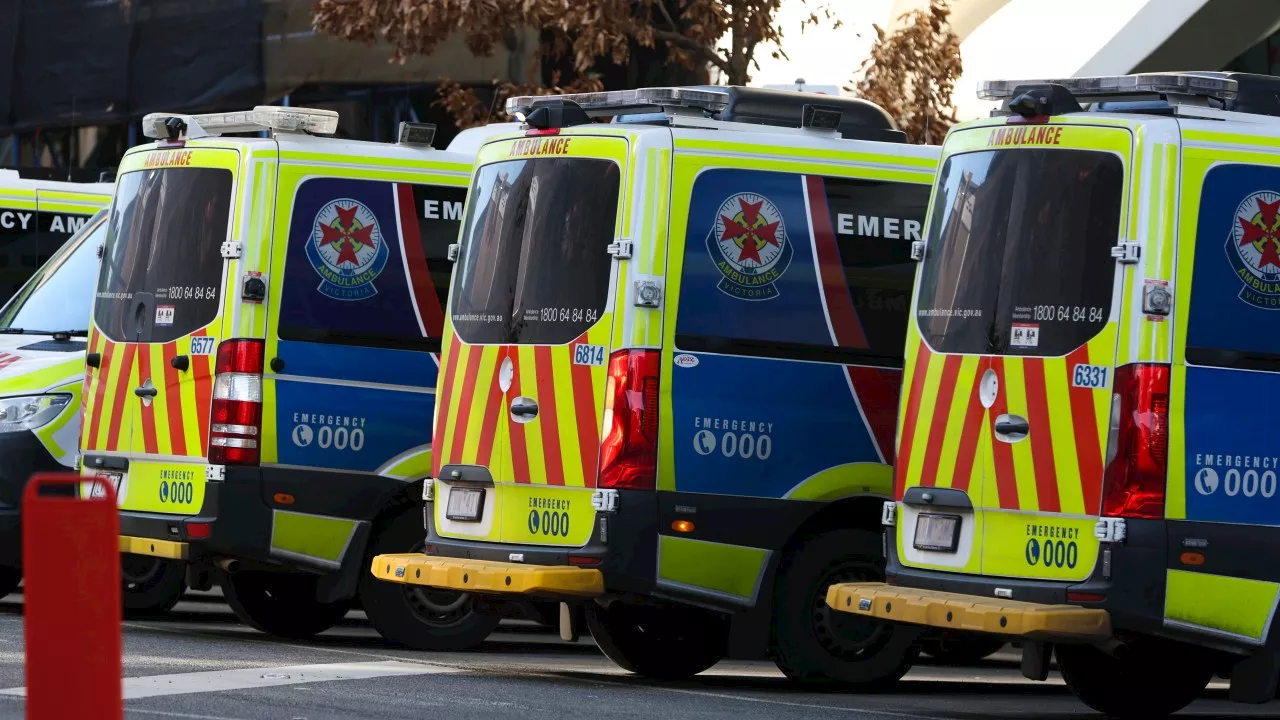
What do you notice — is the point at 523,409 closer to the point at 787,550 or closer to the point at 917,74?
the point at 787,550

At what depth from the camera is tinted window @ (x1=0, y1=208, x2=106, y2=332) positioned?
13.9 metres

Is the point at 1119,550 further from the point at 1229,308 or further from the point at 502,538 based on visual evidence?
the point at 502,538

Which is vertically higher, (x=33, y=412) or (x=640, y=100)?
(x=640, y=100)

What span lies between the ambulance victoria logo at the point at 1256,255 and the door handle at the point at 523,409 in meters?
3.15

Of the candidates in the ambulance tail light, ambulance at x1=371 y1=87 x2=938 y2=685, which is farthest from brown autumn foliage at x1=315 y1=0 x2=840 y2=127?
ambulance at x1=371 y1=87 x2=938 y2=685

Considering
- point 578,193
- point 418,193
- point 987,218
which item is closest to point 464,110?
point 418,193

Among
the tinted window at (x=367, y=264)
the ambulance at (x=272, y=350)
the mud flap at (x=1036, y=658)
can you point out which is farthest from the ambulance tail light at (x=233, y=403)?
the mud flap at (x=1036, y=658)

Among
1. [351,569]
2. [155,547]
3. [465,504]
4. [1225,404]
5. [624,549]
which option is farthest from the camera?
[351,569]

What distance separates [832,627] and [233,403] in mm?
3126

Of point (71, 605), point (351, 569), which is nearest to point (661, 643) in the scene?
point (351, 569)

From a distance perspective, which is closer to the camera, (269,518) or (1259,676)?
(1259,676)

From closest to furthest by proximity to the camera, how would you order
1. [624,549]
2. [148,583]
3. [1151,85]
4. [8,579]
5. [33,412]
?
1. [1151,85]
2. [624,549]
3. [33,412]
4. [148,583]
5. [8,579]

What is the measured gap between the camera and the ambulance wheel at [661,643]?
434 inches

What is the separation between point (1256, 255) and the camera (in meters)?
8.77
